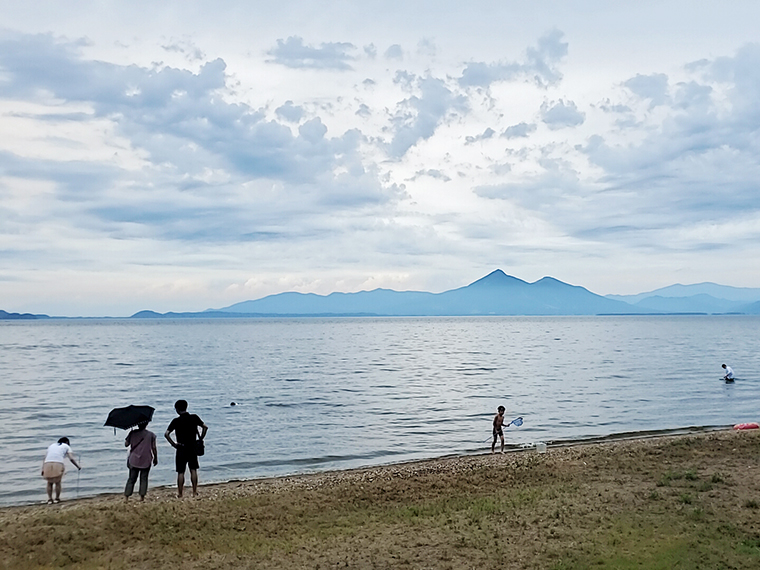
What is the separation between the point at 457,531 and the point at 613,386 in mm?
34489

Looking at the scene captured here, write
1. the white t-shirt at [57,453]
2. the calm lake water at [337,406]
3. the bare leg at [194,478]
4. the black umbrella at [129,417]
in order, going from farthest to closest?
the calm lake water at [337,406], the white t-shirt at [57,453], the bare leg at [194,478], the black umbrella at [129,417]

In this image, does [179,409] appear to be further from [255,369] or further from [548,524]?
[255,369]

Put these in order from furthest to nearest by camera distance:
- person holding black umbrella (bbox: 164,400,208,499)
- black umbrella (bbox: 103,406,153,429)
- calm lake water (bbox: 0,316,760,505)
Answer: calm lake water (bbox: 0,316,760,505) < person holding black umbrella (bbox: 164,400,208,499) < black umbrella (bbox: 103,406,153,429)

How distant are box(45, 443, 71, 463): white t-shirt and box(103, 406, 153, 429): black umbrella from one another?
376cm

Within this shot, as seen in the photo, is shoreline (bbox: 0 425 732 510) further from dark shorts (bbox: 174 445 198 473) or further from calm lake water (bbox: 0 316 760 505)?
dark shorts (bbox: 174 445 198 473)

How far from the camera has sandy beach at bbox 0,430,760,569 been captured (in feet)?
32.8

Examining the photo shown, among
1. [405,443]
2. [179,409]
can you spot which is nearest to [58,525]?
[179,409]

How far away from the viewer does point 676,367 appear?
55.5 m

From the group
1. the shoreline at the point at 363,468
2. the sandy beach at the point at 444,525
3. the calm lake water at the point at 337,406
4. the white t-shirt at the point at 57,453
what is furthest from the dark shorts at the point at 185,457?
the calm lake water at the point at 337,406

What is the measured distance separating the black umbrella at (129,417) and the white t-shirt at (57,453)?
148 inches

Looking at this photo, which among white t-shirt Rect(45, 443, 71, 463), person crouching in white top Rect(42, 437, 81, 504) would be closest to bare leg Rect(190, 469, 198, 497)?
person crouching in white top Rect(42, 437, 81, 504)

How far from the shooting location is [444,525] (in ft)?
38.2

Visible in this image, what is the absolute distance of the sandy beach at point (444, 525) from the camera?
10.0m

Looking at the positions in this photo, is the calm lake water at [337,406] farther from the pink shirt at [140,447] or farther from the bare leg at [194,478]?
the pink shirt at [140,447]
